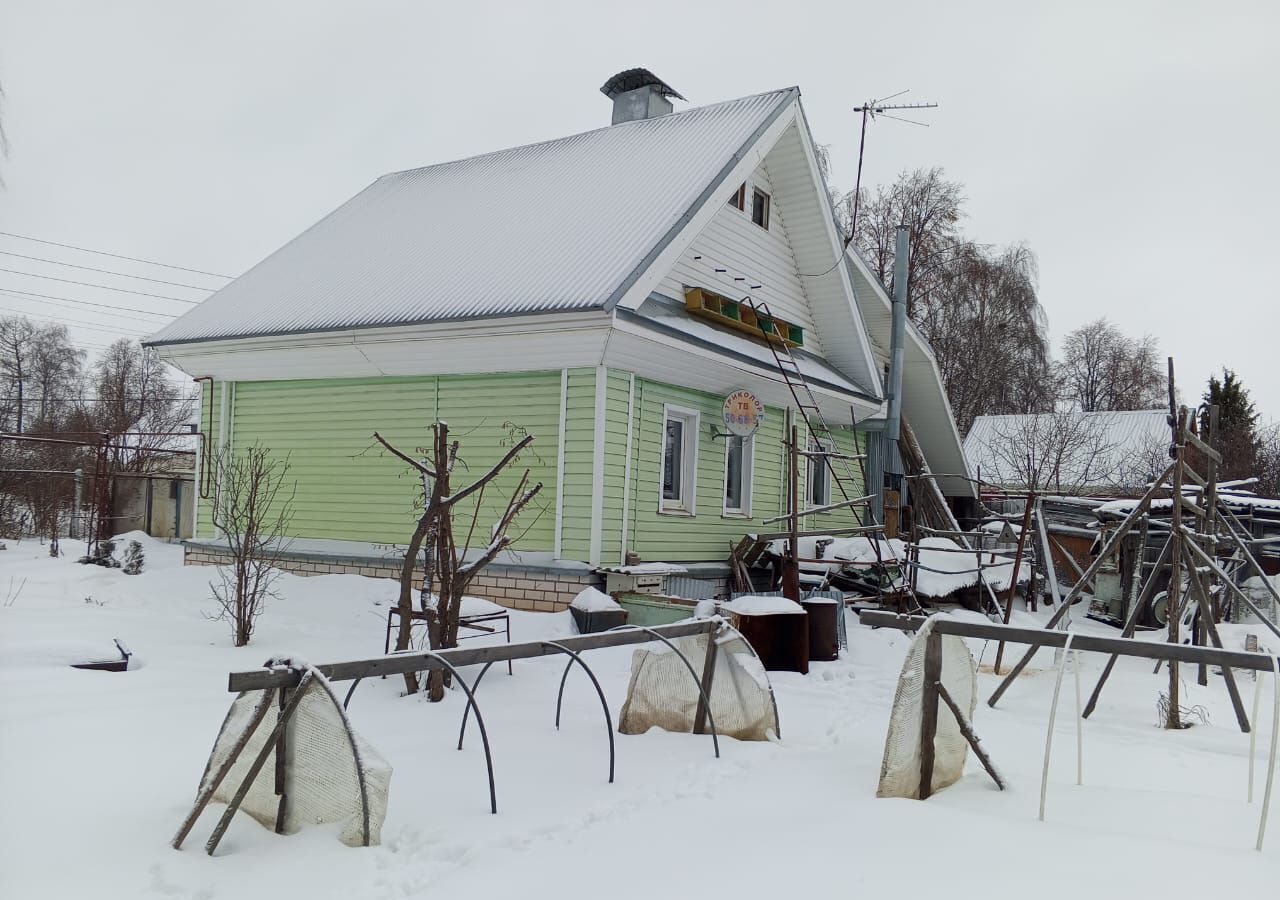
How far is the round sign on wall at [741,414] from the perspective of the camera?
13.4 meters

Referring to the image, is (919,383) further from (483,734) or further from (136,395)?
(136,395)

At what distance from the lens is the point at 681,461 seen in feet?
44.5

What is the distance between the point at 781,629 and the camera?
967cm

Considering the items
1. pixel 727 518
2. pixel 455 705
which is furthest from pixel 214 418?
pixel 455 705

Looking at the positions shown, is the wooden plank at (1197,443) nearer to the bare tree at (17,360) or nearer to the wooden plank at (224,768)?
the wooden plank at (224,768)

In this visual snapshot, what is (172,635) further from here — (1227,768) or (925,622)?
(1227,768)

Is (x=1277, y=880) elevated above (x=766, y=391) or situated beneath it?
situated beneath

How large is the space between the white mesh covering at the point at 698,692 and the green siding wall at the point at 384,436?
5.04 metres

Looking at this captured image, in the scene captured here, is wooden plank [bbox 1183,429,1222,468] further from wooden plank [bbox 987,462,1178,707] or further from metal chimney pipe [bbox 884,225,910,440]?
metal chimney pipe [bbox 884,225,910,440]

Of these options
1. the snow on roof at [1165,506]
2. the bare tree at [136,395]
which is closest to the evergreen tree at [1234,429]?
the snow on roof at [1165,506]

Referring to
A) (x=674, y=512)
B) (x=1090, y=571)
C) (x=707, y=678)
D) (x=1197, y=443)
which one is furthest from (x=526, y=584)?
(x=1197, y=443)

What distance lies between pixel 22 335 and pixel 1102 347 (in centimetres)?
5068

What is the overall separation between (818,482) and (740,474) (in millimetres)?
3318

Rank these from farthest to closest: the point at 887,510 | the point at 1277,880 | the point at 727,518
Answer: the point at 887,510, the point at 727,518, the point at 1277,880
